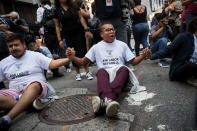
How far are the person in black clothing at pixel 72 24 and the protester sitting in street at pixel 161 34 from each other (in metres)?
1.83

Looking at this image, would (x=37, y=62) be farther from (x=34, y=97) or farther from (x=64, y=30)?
(x=64, y=30)

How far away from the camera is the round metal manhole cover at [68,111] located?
2234mm

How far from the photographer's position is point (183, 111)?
2139 millimetres

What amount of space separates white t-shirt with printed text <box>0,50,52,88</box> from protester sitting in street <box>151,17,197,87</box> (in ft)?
5.85

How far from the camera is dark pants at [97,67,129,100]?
7.57 ft

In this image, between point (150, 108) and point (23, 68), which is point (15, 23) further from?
point (150, 108)

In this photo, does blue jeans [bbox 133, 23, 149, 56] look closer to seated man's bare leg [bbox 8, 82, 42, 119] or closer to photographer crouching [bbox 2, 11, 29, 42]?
photographer crouching [bbox 2, 11, 29, 42]

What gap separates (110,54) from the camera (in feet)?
9.61

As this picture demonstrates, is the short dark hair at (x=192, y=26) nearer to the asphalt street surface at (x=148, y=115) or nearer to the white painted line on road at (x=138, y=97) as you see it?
the asphalt street surface at (x=148, y=115)

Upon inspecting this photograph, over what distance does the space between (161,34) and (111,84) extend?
2906 millimetres

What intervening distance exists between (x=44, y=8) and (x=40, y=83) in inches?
120

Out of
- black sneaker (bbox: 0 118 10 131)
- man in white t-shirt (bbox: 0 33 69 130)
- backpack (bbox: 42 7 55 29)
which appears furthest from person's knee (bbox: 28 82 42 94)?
backpack (bbox: 42 7 55 29)

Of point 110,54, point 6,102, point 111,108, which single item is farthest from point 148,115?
point 6,102

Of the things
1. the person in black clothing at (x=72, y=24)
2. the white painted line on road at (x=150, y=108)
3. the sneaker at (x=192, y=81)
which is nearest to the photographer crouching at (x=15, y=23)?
the person in black clothing at (x=72, y=24)
